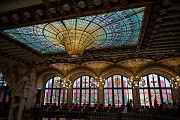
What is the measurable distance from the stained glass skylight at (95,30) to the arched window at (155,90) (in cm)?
861

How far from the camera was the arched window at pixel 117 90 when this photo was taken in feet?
54.7

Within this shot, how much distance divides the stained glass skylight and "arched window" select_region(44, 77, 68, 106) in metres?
9.69

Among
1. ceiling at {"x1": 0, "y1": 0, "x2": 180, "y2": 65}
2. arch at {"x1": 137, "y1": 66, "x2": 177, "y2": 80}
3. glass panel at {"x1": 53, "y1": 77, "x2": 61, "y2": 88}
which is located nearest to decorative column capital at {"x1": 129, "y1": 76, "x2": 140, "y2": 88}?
arch at {"x1": 137, "y1": 66, "x2": 177, "y2": 80}

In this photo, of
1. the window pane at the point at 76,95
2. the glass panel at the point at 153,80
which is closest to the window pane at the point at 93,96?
the window pane at the point at 76,95

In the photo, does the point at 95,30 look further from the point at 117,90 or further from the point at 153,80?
the point at 153,80

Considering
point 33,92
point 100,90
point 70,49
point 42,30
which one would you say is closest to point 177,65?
point 100,90

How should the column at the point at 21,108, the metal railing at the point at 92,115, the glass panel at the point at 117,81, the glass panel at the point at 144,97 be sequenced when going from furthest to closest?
the glass panel at the point at 117,81, the glass panel at the point at 144,97, the column at the point at 21,108, the metal railing at the point at 92,115

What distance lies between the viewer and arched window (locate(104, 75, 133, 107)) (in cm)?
1667

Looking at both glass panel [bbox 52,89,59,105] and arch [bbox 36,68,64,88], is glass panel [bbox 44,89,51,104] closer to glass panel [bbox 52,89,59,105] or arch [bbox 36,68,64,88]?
glass panel [bbox 52,89,59,105]

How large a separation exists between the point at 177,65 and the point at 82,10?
42.0 ft

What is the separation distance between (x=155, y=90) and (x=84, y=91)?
8.91 metres

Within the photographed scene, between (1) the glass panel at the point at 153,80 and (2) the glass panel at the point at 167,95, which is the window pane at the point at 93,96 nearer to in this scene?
(1) the glass panel at the point at 153,80

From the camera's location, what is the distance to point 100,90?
16.0m

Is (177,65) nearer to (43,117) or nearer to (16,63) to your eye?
(43,117)
